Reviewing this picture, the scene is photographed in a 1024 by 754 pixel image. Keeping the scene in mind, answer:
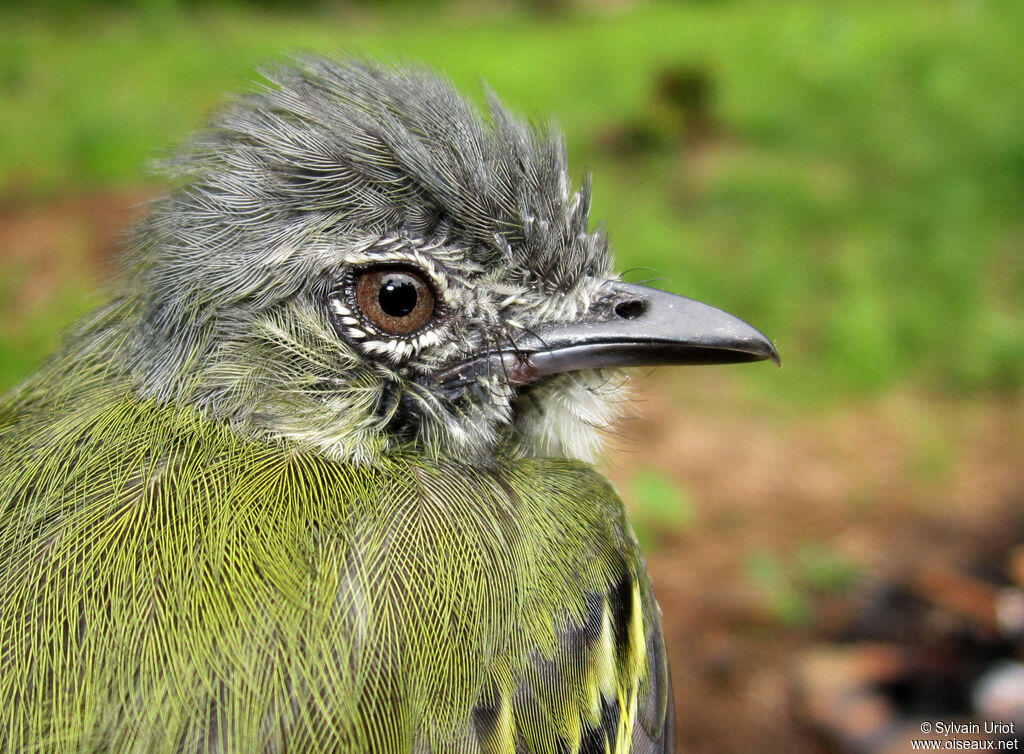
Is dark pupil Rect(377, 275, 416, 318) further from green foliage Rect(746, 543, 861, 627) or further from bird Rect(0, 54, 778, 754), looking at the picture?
green foliage Rect(746, 543, 861, 627)

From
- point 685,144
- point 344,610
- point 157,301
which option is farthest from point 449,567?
point 685,144

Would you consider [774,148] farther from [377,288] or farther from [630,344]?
[377,288]

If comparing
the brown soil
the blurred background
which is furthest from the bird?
the brown soil

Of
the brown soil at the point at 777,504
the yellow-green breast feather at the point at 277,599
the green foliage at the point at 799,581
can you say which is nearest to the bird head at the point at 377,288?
the yellow-green breast feather at the point at 277,599

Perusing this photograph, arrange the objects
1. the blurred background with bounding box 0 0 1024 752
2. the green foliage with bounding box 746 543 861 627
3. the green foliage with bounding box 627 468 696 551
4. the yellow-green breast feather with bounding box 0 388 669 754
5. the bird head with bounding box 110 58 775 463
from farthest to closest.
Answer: the green foliage with bounding box 627 468 696 551 → the green foliage with bounding box 746 543 861 627 → the blurred background with bounding box 0 0 1024 752 → the bird head with bounding box 110 58 775 463 → the yellow-green breast feather with bounding box 0 388 669 754

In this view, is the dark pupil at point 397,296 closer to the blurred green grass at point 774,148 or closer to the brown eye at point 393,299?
the brown eye at point 393,299

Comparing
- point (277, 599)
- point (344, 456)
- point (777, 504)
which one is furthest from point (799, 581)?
point (277, 599)
